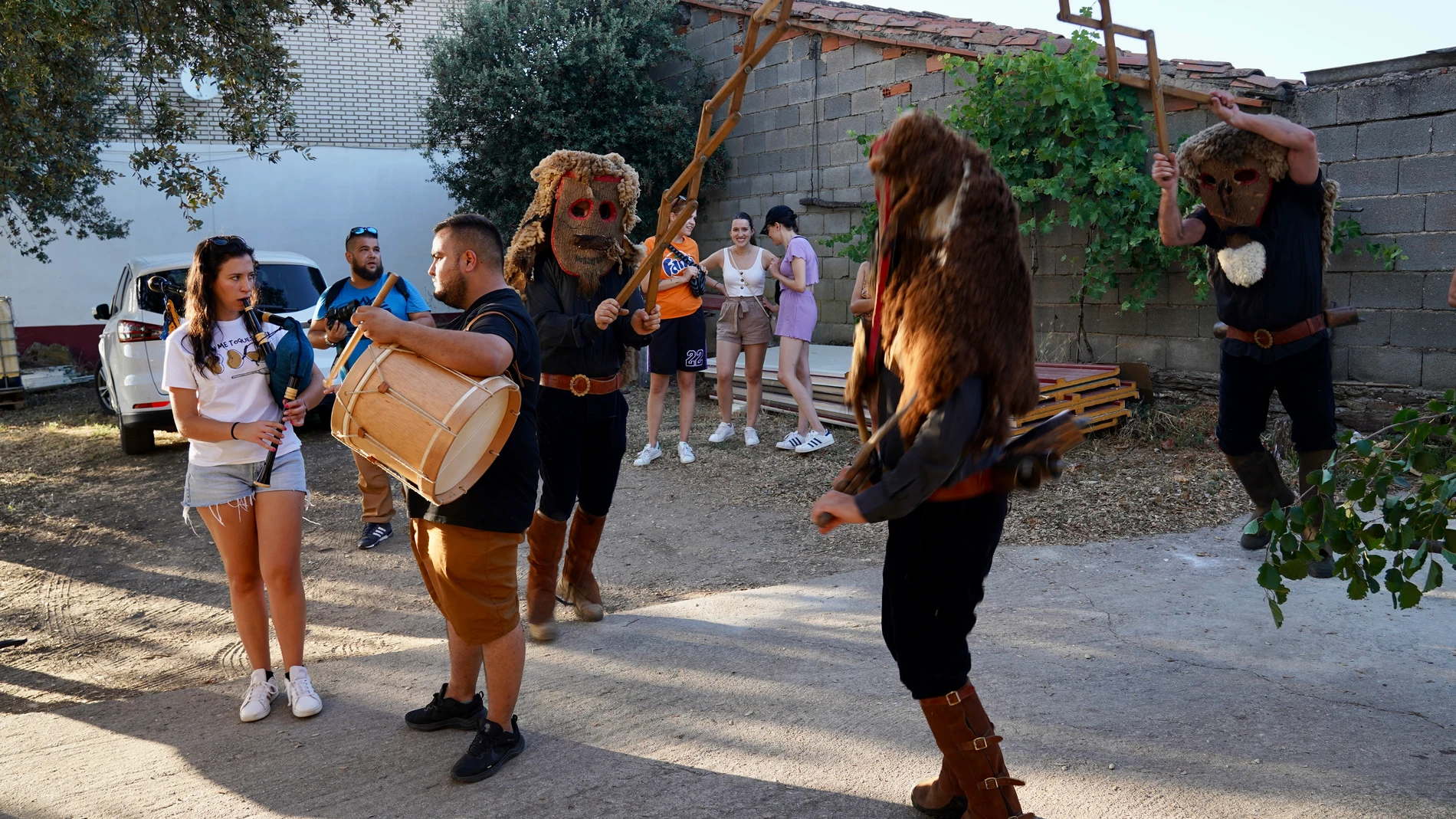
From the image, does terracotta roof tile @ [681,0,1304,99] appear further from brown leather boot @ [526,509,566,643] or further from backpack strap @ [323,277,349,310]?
backpack strap @ [323,277,349,310]

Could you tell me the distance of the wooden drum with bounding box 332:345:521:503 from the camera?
305 cm

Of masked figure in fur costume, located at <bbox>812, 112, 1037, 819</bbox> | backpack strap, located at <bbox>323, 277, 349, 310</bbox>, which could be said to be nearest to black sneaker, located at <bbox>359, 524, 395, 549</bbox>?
backpack strap, located at <bbox>323, 277, 349, 310</bbox>

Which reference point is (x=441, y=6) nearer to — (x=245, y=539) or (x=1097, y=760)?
(x=245, y=539)

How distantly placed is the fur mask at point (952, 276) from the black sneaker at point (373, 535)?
4.74 meters

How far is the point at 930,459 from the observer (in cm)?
238

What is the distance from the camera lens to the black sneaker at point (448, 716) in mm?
3639

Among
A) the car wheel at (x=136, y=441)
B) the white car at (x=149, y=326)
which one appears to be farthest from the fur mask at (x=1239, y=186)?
the car wheel at (x=136, y=441)

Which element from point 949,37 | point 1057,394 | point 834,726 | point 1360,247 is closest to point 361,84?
point 949,37

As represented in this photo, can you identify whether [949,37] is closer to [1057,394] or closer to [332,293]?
[1057,394]

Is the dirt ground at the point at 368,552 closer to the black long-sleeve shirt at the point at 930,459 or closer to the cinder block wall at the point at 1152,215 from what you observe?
the cinder block wall at the point at 1152,215

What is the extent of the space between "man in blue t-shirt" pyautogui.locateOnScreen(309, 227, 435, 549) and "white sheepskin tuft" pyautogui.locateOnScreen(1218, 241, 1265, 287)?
12.8 ft

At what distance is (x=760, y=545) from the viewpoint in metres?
6.04

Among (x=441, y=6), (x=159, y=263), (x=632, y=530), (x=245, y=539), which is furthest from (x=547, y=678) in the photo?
(x=441, y=6)

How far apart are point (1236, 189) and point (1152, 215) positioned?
10.6ft
